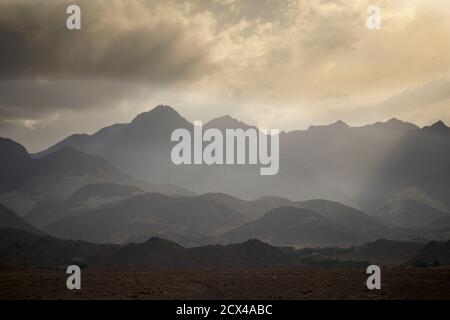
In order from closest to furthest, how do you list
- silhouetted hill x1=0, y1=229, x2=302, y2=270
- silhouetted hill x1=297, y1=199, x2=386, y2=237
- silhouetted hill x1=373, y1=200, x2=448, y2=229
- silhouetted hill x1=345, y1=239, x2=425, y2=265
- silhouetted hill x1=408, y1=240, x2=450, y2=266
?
silhouetted hill x1=0, y1=229, x2=302, y2=270
silhouetted hill x1=408, y1=240, x2=450, y2=266
silhouetted hill x1=345, y1=239, x2=425, y2=265
silhouetted hill x1=297, y1=199, x2=386, y2=237
silhouetted hill x1=373, y1=200, x2=448, y2=229

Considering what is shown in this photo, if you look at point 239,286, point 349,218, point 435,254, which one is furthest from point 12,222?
point 239,286

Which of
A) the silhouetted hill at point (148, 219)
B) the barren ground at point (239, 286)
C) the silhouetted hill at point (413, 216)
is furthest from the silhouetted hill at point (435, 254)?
the silhouetted hill at point (413, 216)

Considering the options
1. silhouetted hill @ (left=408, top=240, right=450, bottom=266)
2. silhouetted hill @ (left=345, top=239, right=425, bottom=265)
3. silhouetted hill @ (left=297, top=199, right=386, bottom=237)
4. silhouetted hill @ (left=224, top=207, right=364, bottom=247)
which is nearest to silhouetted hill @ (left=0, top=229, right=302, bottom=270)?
silhouetted hill @ (left=345, top=239, right=425, bottom=265)

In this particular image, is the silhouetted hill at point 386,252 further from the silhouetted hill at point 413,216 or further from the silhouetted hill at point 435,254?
the silhouetted hill at point 413,216

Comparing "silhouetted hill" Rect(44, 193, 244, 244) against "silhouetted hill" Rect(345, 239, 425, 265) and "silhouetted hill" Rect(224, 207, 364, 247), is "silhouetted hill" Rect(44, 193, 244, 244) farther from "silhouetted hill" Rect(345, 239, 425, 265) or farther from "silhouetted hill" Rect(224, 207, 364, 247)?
"silhouetted hill" Rect(345, 239, 425, 265)

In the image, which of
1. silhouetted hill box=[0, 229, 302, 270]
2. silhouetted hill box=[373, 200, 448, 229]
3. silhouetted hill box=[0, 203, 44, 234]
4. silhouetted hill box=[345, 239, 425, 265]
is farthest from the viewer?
silhouetted hill box=[373, 200, 448, 229]

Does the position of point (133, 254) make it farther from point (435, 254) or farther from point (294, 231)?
Result: point (294, 231)

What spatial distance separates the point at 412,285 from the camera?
2478cm

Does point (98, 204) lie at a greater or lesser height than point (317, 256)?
greater

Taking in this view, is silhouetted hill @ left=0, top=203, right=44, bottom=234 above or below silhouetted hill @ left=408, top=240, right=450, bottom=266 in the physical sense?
above

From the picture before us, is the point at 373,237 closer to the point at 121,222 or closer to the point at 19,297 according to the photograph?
the point at 121,222

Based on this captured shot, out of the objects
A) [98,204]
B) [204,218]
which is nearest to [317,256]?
[204,218]
